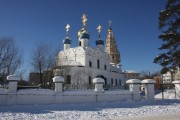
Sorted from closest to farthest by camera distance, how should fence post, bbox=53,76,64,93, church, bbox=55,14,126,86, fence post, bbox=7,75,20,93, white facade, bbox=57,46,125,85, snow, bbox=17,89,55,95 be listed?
fence post, bbox=7,75,20,93 → snow, bbox=17,89,55,95 → fence post, bbox=53,76,64,93 → church, bbox=55,14,126,86 → white facade, bbox=57,46,125,85

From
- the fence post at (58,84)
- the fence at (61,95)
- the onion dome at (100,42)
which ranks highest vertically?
the onion dome at (100,42)

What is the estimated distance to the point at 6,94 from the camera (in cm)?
1348

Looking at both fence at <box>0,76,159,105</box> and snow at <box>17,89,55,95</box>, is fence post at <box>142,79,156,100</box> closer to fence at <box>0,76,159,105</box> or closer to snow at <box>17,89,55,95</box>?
fence at <box>0,76,159,105</box>

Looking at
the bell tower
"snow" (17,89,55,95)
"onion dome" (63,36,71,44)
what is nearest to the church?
"onion dome" (63,36,71,44)

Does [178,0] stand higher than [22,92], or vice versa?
[178,0]

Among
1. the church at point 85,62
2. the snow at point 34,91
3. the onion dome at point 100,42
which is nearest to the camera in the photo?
the snow at point 34,91

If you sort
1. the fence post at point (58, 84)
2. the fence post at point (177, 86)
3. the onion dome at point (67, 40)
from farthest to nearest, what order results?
the onion dome at point (67, 40) → the fence post at point (177, 86) → the fence post at point (58, 84)

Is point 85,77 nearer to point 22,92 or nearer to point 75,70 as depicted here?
point 75,70

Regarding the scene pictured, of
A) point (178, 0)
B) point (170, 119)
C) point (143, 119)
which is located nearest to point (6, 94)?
point (143, 119)

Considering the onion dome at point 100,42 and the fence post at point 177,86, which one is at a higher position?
the onion dome at point 100,42

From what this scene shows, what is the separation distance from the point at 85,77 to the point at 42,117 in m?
32.1

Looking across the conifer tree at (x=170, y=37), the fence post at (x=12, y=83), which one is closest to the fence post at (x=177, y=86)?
the conifer tree at (x=170, y=37)

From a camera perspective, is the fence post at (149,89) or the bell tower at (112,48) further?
the bell tower at (112,48)

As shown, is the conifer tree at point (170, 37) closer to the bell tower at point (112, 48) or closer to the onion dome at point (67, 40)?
the onion dome at point (67, 40)
